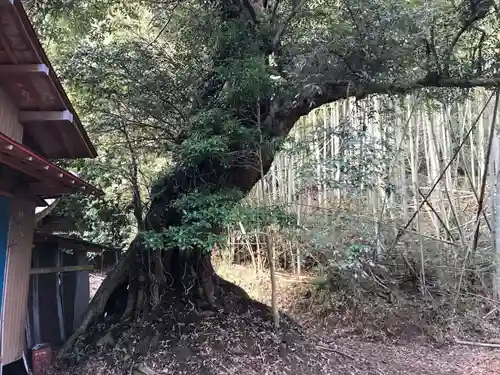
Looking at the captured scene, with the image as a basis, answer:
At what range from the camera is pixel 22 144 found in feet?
14.7

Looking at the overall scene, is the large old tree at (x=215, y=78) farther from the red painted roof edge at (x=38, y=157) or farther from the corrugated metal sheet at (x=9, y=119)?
the corrugated metal sheet at (x=9, y=119)

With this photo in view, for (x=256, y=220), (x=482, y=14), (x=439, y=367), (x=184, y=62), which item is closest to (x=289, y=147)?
(x=256, y=220)

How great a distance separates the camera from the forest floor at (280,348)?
5.35m

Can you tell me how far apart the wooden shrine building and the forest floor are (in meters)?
1.12

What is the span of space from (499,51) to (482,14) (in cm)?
56

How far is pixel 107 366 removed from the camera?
17.5ft

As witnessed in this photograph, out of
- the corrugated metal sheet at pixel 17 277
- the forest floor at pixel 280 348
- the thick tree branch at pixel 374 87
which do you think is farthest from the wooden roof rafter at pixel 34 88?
the thick tree branch at pixel 374 87

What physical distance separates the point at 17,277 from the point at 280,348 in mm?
2940

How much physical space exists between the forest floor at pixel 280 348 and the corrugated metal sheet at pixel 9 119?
8.25ft

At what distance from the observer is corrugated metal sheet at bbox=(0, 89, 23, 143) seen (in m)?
4.62

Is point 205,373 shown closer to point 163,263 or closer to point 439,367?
point 163,263

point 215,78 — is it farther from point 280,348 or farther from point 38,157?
point 280,348

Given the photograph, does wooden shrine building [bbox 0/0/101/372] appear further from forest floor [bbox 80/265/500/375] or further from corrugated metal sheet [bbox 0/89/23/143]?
forest floor [bbox 80/265/500/375]

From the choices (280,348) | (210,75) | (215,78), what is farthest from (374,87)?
(280,348)
